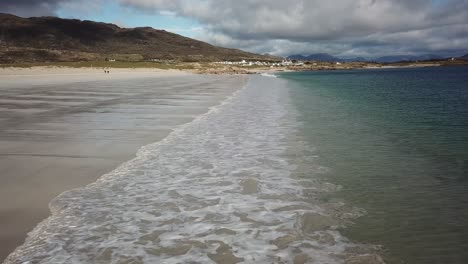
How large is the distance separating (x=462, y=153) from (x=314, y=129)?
20.8ft

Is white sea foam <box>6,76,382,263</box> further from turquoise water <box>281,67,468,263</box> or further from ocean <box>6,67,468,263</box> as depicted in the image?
turquoise water <box>281,67,468,263</box>

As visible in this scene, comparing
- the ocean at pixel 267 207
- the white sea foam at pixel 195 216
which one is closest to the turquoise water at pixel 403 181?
the ocean at pixel 267 207

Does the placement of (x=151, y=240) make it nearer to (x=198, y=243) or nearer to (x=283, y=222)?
(x=198, y=243)

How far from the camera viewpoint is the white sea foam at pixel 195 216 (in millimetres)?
5914

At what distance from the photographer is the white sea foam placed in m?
5.91

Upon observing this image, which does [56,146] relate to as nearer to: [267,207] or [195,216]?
[195,216]

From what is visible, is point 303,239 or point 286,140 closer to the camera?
point 303,239

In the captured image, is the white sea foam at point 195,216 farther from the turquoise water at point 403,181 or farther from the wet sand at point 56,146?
the turquoise water at point 403,181

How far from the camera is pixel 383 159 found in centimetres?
1183

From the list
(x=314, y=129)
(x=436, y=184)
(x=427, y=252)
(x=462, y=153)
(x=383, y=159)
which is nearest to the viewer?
(x=427, y=252)

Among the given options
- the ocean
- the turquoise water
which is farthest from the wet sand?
the turquoise water

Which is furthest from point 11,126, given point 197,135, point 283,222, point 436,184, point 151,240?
point 436,184

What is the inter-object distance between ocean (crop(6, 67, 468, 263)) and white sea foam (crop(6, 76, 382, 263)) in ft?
0.08

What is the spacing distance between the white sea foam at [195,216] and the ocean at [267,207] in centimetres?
2
